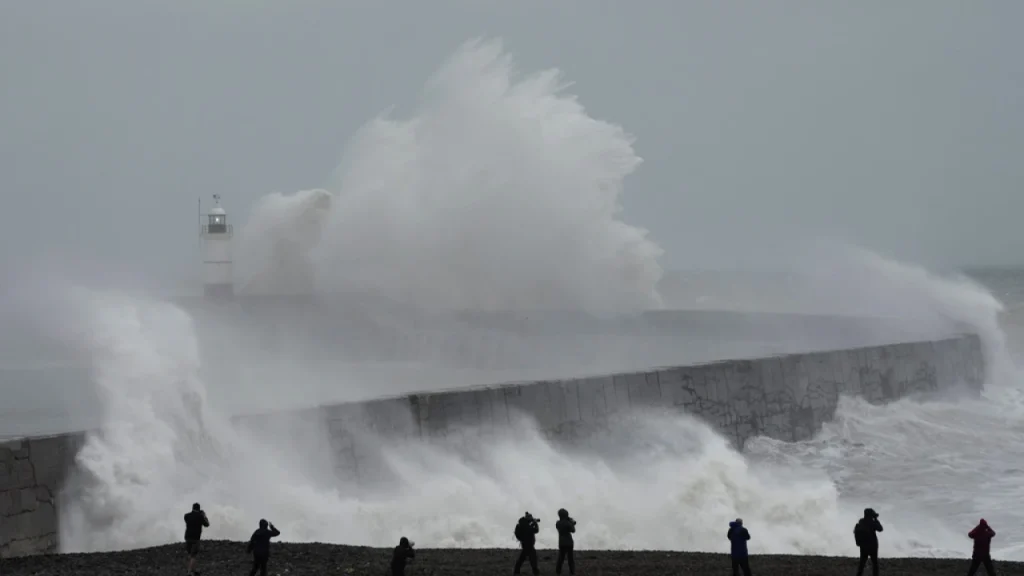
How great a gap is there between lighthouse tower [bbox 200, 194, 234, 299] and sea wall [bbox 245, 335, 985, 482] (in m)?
20.9

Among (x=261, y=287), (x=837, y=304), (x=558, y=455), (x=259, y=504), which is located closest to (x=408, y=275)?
(x=261, y=287)

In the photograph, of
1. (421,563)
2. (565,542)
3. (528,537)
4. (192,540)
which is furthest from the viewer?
(421,563)

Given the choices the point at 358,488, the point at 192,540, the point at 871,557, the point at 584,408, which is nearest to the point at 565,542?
the point at 871,557

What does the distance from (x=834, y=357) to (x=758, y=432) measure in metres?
2.86

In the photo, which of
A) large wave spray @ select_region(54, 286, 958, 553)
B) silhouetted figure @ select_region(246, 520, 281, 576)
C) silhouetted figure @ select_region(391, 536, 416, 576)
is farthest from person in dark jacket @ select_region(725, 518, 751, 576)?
silhouetted figure @ select_region(246, 520, 281, 576)

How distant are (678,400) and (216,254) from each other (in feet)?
73.1

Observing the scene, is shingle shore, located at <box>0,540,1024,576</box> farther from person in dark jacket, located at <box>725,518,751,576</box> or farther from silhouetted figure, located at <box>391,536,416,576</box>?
silhouetted figure, located at <box>391,536,416,576</box>

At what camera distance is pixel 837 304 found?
34.2 m

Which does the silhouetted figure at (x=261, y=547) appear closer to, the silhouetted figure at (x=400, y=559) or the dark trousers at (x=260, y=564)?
the dark trousers at (x=260, y=564)

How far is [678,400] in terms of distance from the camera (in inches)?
544

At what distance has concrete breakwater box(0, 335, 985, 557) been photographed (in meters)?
8.21

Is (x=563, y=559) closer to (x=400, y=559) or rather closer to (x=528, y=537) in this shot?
(x=528, y=537)

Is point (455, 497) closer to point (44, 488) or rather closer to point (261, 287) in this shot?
point (44, 488)

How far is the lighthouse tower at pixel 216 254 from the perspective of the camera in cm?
3303
